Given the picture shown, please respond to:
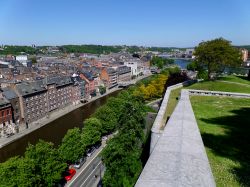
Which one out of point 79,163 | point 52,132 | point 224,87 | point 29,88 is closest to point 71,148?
point 79,163

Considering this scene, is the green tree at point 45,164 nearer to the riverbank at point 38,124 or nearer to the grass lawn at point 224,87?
the riverbank at point 38,124

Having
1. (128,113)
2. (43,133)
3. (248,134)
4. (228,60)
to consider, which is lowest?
(43,133)

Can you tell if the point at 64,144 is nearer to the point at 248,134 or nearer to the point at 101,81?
the point at 248,134

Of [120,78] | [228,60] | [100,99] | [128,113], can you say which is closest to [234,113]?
[128,113]

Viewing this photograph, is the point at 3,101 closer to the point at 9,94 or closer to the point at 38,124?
the point at 9,94

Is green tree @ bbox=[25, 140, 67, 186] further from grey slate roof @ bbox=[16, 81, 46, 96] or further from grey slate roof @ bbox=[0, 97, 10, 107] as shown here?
grey slate roof @ bbox=[16, 81, 46, 96]

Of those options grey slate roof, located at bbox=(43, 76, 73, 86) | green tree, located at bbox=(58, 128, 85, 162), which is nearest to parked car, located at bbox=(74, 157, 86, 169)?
green tree, located at bbox=(58, 128, 85, 162)

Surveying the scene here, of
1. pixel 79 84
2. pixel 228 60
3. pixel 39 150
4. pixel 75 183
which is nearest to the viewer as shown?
pixel 39 150
